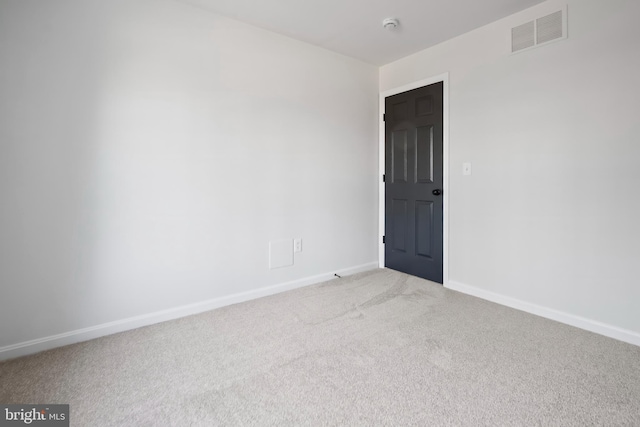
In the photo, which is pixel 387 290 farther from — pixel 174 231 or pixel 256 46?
pixel 256 46

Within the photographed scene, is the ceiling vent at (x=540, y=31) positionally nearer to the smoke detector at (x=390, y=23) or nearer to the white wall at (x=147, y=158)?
the smoke detector at (x=390, y=23)

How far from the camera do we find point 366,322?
236cm

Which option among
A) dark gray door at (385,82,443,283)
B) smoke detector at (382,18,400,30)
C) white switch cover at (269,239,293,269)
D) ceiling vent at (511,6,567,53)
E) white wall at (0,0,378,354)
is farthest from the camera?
dark gray door at (385,82,443,283)

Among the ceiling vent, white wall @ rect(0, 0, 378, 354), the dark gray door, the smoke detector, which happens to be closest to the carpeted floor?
white wall @ rect(0, 0, 378, 354)

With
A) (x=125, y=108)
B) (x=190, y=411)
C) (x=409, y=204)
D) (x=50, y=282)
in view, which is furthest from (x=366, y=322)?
(x=125, y=108)

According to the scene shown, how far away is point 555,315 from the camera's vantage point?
2.42 metres

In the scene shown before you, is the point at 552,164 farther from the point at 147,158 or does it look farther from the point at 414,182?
the point at 147,158

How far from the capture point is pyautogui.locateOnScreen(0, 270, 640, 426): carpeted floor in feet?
4.69

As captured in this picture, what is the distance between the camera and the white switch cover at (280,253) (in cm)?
298

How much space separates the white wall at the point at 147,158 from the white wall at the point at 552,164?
136 cm

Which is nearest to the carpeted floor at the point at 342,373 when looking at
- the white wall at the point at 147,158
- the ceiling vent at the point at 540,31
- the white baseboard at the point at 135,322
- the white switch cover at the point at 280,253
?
the white baseboard at the point at 135,322

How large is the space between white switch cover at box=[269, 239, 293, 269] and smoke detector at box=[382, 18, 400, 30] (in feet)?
6.78

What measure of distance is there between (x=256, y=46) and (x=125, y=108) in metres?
1.22

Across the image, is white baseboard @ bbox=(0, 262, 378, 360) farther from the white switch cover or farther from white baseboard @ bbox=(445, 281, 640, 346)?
white baseboard @ bbox=(445, 281, 640, 346)
